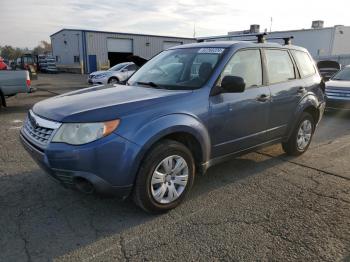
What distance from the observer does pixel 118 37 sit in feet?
129

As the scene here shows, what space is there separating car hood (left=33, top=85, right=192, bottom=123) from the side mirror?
437 millimetres

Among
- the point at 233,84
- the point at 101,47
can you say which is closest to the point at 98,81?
the point at 233,84

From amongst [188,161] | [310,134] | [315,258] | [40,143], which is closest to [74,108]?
[40,143]

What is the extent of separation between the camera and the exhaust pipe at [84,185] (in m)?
3.02

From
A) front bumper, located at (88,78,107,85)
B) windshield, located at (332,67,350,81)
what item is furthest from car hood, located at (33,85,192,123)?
front bumper, located at (88,78,107,85)

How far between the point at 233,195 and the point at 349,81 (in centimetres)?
810

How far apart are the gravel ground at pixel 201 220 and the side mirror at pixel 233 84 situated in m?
1.30

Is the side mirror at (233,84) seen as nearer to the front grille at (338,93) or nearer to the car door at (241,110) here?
the car door at (241,110)

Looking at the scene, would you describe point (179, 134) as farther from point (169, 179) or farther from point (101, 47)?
point (101, 47)

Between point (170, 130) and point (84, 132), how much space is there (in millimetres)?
845

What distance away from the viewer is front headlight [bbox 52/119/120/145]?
2939 millimetres

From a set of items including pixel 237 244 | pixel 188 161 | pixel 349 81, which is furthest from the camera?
pixel 349 81

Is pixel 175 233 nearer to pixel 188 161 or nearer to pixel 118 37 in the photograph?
pixel 188 161

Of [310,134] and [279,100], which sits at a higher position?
[279,100]
